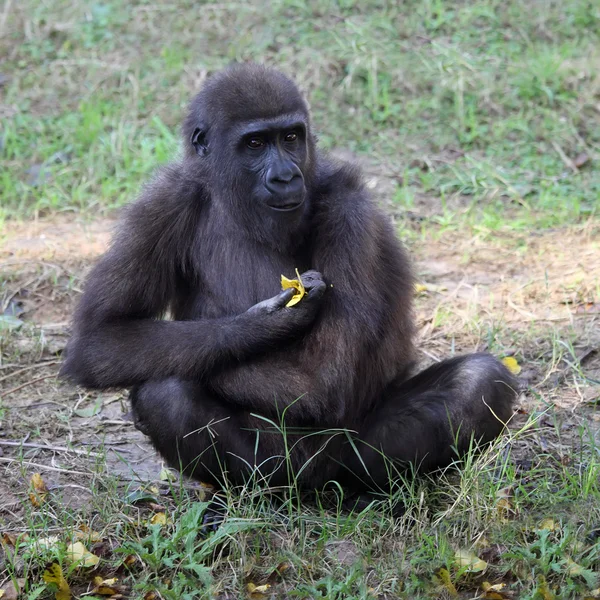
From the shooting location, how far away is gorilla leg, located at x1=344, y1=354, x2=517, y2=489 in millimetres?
4395

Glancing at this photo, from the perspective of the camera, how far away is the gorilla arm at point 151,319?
434 centimetres

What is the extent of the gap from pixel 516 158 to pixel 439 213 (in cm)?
106

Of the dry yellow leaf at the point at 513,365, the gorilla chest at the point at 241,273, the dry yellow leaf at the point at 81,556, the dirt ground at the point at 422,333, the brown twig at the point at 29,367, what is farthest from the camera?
the brown twig at the point at 29,367

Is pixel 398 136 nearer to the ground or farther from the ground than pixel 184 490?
farther from the ground

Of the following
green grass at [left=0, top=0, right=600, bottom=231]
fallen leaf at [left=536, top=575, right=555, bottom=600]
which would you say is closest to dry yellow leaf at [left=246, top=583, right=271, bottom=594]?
fallen leaf at [left=536, top=575, right=555, bottom=600]

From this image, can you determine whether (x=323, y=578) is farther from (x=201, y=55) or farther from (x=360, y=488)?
(x=201, y=55)

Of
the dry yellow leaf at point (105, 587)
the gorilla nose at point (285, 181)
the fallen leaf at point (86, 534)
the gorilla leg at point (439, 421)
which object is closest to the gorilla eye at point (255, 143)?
the gorilla nose at point (285, 181)

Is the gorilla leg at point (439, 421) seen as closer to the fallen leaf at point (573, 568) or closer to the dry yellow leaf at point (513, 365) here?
the fallen leaf at point (573, 568)

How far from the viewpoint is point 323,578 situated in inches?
152

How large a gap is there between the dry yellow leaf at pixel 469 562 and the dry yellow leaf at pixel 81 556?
1479 millimetres

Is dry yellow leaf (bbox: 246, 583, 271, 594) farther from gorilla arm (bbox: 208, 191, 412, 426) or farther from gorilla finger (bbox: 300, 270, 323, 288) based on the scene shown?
gorilla finger (bbox: 300, 270, 323, 288)

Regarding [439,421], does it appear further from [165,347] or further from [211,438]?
[165,347]

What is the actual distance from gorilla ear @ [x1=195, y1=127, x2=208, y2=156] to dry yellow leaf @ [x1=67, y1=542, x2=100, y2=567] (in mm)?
1879

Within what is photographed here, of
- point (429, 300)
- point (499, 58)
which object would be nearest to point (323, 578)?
point (429, 300)
